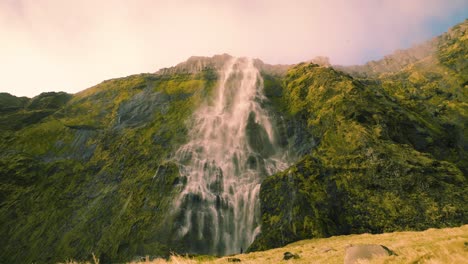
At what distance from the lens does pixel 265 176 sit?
265 ft

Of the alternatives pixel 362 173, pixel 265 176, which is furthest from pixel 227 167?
pixel 362 173

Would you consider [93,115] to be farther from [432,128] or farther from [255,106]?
[432,128]

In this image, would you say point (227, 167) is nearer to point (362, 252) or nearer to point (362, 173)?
point (362, 173)

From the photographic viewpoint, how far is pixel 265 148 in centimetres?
9169

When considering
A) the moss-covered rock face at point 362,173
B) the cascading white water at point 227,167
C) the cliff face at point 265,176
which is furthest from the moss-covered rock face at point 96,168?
the moss-covered rock face at point 362,173

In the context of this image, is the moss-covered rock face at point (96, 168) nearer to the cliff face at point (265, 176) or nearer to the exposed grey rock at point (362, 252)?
the cliff face at point (265, 176)

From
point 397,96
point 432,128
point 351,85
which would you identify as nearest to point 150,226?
point 351,85

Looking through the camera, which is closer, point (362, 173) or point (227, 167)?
point (362, 173)

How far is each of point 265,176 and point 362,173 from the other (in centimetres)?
2175

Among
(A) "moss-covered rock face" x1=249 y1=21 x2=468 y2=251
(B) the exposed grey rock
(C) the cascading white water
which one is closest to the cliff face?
(A) "moss-covered rock face" x1=249 y1=21 x2=468 y2=251

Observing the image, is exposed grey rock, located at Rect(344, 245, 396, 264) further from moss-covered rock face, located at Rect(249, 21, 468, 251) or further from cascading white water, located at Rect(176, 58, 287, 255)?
cascading white water, located at Rect(176, 58, 287, 255)

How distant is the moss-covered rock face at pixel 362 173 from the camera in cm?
5734

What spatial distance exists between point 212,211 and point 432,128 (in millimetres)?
56920

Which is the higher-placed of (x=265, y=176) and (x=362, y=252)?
(x=362, y=252)
